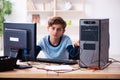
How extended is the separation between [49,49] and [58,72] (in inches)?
33.5

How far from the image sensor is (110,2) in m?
4.84

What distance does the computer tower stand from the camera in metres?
2.10

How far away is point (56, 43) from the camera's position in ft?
9.45

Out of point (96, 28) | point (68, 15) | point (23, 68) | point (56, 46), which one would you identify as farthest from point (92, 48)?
point (68, 15)

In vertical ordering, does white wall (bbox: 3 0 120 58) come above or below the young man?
above

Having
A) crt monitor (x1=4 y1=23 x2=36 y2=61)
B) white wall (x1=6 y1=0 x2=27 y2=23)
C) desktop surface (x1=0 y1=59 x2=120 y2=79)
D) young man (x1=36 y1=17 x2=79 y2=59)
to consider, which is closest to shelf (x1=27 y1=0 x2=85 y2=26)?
white wall (x1=6 y1=0 x2=27 y2=23)

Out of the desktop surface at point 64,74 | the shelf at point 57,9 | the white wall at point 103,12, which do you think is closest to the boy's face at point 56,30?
the desktop surface at point 64,74

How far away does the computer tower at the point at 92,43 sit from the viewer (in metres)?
2.10

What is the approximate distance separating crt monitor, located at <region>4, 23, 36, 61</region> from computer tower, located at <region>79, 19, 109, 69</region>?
480mm

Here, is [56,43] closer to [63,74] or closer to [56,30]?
[56,30]

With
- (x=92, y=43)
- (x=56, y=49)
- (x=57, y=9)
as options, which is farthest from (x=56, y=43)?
(x=57, y=9)

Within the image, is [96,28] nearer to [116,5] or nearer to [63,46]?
[63,46]

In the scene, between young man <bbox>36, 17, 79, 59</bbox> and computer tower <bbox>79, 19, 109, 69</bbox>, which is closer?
computer tower <bbox>79, 19, 109, 69</bbox>

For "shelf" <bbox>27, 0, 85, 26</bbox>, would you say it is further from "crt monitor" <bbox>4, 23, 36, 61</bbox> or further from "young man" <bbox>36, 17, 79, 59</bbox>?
"crt monitor" <bbox>4, 23, 36, 61</bbox>
